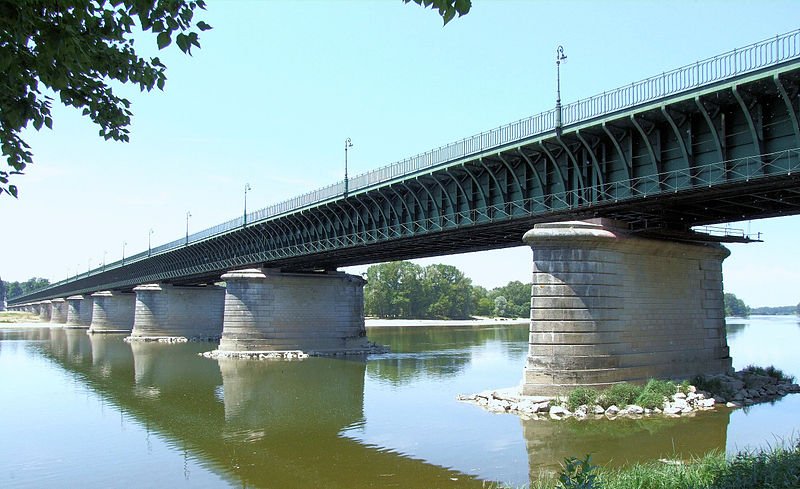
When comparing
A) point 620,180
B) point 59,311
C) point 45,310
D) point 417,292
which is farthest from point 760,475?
point 45,310

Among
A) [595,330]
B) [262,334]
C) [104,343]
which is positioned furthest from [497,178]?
[104,343]

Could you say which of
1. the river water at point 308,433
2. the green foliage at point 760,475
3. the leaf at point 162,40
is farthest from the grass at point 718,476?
the leaf at point 162,40

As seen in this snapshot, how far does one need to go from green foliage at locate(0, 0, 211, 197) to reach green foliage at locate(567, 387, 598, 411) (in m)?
20.4

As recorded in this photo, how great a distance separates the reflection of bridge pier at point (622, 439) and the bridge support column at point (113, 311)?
96688mm

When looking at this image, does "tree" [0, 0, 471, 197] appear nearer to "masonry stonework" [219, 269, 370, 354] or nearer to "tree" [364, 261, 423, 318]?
"masonry stonework" [219, 269, 370, 354]

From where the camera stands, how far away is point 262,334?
2202 inches

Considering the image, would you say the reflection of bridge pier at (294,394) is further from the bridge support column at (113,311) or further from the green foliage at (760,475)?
the bridge support column at (113,311)

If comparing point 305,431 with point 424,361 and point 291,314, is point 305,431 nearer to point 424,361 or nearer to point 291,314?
point 424,361

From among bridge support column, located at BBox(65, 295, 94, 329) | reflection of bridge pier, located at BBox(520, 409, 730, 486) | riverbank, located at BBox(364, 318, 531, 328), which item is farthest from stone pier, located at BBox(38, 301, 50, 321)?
reflection of bridge pier, located at BBox(520, 409, 730, 486)

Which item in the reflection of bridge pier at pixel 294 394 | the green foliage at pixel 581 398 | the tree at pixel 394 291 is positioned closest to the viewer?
the green foliage at pixel 581 398

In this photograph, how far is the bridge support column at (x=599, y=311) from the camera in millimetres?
26859

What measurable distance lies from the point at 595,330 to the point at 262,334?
3501cm

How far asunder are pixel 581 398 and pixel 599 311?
12.1 feet

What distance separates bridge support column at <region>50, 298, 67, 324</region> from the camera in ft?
509
